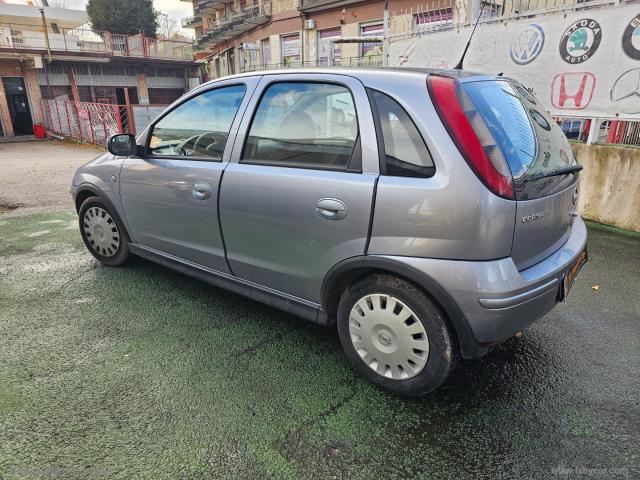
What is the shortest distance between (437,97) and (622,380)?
1.85m

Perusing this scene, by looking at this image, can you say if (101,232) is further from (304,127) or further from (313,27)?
(313,27)

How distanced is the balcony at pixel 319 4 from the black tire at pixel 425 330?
52.5 ft

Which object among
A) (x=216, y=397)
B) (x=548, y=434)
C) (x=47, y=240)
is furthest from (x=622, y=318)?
(x=47, y=240)

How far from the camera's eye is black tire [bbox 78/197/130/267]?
368 cm

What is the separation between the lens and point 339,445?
6.37 ft

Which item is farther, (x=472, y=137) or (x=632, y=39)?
(x=632, y=39)

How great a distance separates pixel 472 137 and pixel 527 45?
4263 mm

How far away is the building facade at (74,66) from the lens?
20.1 m

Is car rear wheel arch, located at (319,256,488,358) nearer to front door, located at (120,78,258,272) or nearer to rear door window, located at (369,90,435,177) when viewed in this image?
rear door window, located at (369,90,435,177)

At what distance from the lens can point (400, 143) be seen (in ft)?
6.84

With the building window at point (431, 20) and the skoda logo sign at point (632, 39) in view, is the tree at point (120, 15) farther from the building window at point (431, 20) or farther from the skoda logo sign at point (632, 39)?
the skoda logo sign at point (632, 39)

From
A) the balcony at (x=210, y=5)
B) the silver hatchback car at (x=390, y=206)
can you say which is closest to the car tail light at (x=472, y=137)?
the silver hatchback car at (x=390, y=206)

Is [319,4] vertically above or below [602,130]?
above

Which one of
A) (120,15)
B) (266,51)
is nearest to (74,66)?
(266,51)
